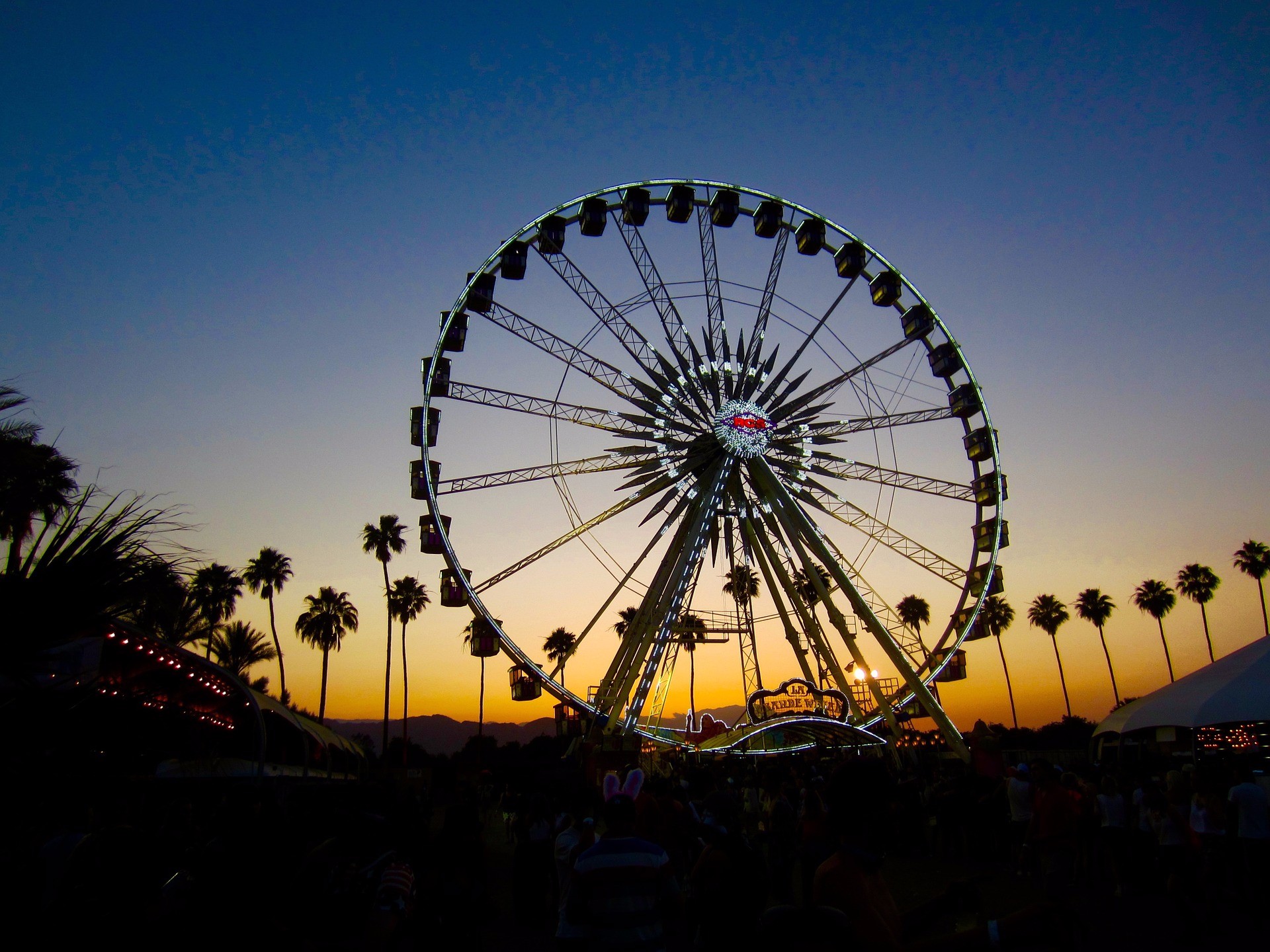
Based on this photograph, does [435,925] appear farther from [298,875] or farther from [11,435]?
[11,435]

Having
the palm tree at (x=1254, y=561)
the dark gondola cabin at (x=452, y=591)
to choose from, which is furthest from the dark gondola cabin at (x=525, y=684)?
the palm tree at (x=1254, y=561)

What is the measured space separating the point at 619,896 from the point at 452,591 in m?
19.9

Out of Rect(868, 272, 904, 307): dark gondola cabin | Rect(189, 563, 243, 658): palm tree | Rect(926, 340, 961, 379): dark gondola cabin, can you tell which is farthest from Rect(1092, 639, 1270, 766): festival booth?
Rect(189, 563, 243, 658): palm tree

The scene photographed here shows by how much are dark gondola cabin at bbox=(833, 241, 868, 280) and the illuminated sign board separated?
13.7 meters

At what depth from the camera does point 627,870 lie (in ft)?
14.3

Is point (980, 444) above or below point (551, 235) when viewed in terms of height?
below

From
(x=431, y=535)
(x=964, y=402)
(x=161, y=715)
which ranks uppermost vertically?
(x=964, y=402)

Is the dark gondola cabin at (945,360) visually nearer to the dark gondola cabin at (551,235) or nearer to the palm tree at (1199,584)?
the dark gondola cabin at (551,235)

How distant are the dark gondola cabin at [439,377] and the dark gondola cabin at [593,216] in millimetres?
6006

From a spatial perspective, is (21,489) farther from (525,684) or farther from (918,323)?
(918,323)

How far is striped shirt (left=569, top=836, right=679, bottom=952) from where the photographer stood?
4.31 m

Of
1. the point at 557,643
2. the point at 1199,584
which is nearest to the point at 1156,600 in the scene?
the point at 1199,584

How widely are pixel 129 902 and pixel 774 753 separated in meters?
27.2

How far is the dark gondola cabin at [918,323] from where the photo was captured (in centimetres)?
2778
